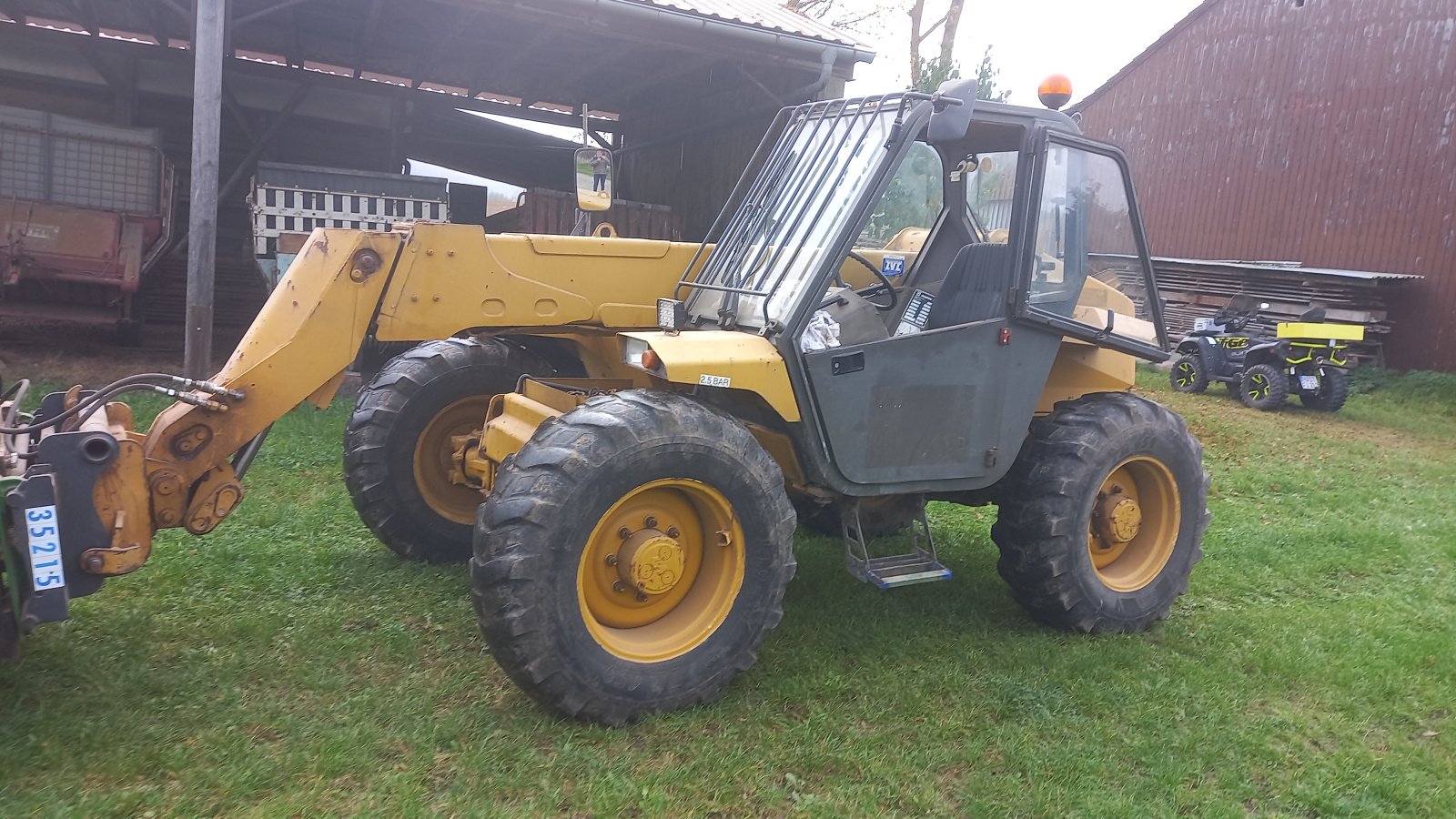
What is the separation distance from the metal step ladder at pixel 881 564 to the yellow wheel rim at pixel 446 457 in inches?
Result: 75.0

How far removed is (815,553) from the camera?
5633 millimetres

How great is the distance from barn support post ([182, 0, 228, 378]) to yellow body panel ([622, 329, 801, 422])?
5.72 meters

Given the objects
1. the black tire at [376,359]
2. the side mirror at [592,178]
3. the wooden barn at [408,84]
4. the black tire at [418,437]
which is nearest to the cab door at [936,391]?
the side mirror at [592,178]

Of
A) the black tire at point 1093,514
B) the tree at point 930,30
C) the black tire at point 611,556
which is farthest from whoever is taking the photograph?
the tree at point 930,30

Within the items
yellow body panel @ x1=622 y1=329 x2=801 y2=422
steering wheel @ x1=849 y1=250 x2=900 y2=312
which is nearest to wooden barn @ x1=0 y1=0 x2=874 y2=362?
steering wheel @ x1=849 y1=250 x2=900 y2=312

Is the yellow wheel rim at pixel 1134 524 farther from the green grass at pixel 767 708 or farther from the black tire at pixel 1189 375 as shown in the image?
the black tire at pixel 1189 375

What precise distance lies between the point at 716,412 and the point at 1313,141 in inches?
683

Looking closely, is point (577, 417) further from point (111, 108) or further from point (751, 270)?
point (111, 108)

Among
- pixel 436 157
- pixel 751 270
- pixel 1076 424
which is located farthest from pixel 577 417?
pixel 436 157

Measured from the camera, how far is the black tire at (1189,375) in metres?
14.0

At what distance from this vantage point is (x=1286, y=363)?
13.0 m

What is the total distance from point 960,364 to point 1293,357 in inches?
432

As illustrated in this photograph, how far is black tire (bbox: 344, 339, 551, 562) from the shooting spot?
15.7ft

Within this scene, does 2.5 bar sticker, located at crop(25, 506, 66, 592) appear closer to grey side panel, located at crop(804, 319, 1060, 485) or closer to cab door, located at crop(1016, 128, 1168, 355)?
grey side panel, located at crop(804, 319, 1060, 485)
